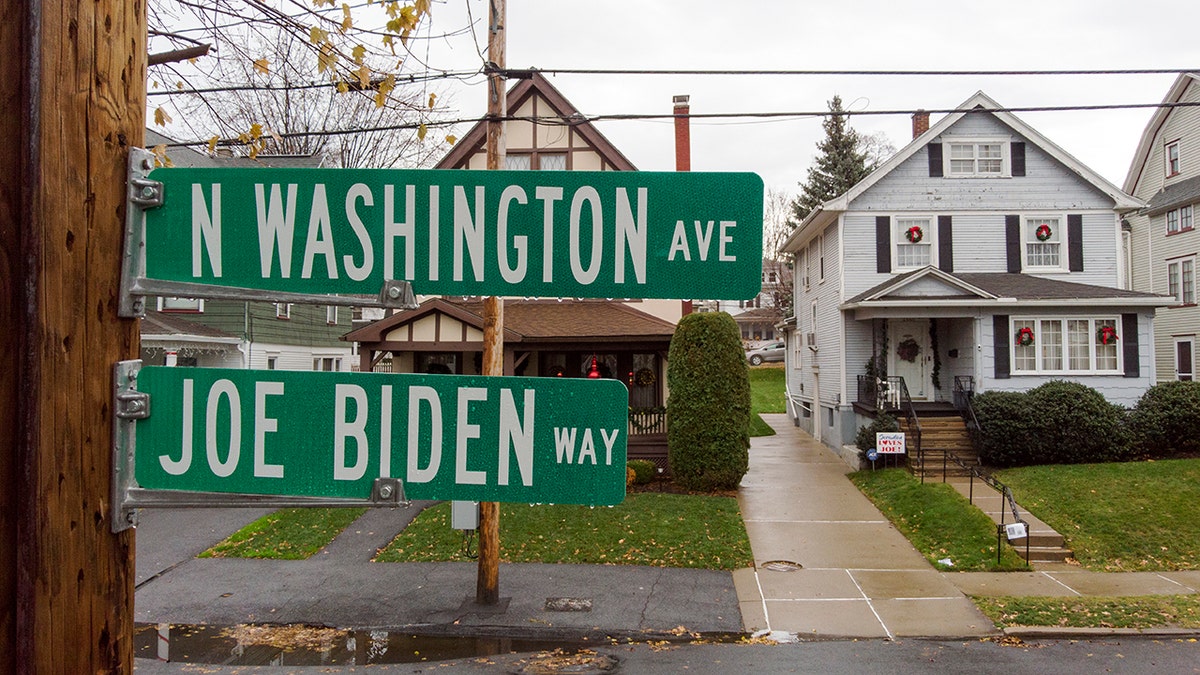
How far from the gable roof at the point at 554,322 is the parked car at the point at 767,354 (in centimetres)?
3514

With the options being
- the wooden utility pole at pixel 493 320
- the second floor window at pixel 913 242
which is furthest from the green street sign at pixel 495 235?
the second floor window at pixel 913 242

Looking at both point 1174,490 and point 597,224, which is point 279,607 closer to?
point 597,224

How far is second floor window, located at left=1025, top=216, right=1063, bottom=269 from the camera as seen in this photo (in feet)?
78.5

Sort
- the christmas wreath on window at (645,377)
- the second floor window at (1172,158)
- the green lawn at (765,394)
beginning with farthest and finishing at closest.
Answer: the green lawn at (765,394) < the second floor window at (1172,158) < the christmas wreath on window at (645,377)

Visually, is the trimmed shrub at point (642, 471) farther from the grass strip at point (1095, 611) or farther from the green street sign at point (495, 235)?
the green street sign at point (495, 235)

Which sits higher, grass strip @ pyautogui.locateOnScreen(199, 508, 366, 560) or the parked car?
the parked car

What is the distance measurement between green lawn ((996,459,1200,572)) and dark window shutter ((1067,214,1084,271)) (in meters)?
7.22

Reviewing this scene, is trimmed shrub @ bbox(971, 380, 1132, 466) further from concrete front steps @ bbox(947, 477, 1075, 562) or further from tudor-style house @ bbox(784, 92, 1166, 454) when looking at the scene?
concrete front steps @ bbox(947, 477, 1075, 562)

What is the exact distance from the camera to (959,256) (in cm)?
2428

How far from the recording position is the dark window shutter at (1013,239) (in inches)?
947

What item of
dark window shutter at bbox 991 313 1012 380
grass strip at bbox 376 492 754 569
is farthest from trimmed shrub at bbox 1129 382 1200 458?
grass strip at bbox 376 492 754 569

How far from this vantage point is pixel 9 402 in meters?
1.68

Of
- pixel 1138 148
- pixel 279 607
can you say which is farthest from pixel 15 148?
pixel 1138 148

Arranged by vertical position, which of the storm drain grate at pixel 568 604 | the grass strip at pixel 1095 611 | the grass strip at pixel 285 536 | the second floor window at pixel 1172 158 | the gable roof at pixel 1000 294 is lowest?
the storm drain grate at pixel 568 604
